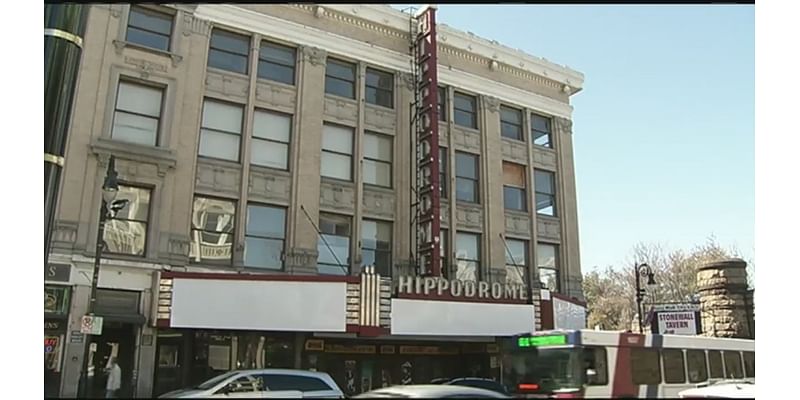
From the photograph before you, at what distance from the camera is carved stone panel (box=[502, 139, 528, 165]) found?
26.5m

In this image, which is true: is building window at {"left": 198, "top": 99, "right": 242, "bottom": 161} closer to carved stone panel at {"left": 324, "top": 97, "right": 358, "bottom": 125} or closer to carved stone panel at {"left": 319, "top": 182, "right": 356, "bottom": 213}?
carved stone panel at {"left": 319, "top": 182, "right": 356, "bottom": 213}

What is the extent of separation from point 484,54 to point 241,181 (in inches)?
458

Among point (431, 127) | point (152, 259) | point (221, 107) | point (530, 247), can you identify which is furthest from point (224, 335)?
point (530, 247)

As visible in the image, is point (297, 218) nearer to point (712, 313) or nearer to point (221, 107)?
point (221, 107)

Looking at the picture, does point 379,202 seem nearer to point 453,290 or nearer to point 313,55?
point 453,290

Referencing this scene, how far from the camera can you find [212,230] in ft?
64.5

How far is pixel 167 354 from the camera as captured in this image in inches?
715

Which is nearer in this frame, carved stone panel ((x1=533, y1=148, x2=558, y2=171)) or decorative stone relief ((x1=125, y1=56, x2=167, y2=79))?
decorative stone relief ((x1=125, y1=56, x2=167, y2=79))

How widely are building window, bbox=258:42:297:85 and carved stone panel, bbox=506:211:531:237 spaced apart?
382 inches

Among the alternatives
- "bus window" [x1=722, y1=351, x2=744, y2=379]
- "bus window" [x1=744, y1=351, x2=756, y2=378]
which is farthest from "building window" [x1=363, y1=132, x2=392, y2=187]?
"bus window" [x1=744, y1=351, x2=756, y2=378]

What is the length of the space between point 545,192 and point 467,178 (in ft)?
13.2

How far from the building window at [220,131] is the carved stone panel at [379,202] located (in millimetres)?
4527

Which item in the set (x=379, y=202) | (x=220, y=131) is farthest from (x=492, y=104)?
(x=220, y=131)

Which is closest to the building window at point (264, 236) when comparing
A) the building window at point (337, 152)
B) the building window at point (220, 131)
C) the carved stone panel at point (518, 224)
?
the building window at point (220, 131)
